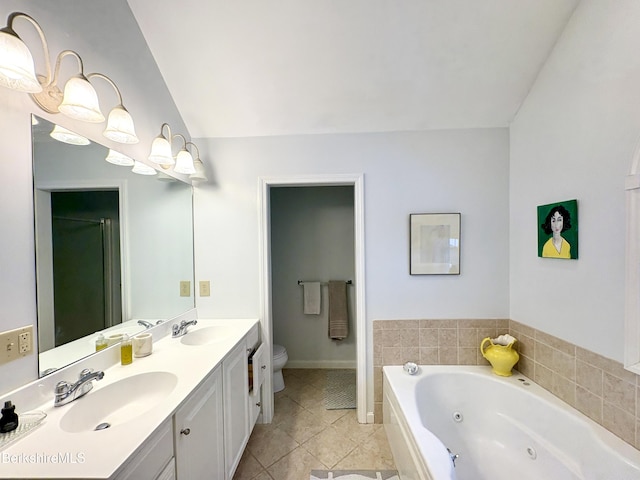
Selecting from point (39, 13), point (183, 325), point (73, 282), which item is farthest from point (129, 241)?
point (39, 13)

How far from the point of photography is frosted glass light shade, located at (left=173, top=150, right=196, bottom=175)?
1.74 metres

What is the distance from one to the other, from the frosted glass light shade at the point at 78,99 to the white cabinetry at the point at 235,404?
1.34 m

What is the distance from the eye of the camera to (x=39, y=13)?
107 centimetres

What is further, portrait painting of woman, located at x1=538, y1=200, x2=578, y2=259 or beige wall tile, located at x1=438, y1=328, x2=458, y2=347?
beige wall tile, located at x1=438, y1=328, x2=458, y2=347

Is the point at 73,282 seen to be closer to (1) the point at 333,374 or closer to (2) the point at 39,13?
(2) the point at 39,13

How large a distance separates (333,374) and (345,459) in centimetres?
114

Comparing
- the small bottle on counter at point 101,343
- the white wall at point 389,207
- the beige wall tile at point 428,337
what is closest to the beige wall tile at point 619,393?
the white wall at point 389,207

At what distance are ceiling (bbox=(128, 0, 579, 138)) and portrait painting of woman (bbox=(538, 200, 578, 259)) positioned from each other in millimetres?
819

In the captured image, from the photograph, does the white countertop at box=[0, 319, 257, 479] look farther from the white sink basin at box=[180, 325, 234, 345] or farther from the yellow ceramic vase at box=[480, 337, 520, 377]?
the yellow ceramic vase at box=[480, 337, 520, 377]

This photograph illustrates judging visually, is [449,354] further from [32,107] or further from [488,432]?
[32,107]

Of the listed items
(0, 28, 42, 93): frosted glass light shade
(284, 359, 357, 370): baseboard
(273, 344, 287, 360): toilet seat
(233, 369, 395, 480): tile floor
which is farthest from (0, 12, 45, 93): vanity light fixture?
(284, 359, 357, 370): baseboard

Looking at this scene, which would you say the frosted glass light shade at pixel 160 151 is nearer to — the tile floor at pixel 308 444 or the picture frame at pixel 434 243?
the picture frame at pixel 434 243

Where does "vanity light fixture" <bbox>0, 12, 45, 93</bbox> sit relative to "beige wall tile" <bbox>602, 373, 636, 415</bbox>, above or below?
above

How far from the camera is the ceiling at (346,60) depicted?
4.80 feet
